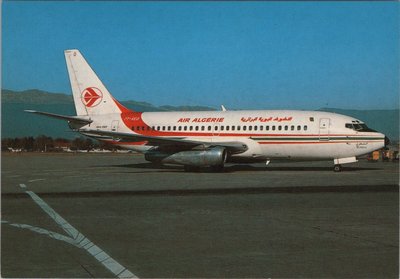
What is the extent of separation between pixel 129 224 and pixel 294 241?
3097 mm

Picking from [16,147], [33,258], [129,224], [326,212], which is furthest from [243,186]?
A: [16,147]

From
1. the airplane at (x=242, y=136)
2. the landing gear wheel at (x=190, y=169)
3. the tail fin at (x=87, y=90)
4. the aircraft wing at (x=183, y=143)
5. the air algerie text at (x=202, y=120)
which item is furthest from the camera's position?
the tail fin at (x=87, y=90)

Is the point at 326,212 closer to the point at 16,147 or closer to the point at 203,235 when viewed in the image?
the point at 203,235

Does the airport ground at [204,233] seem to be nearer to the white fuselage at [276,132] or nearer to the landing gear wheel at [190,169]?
the white fuselage at [276,132]

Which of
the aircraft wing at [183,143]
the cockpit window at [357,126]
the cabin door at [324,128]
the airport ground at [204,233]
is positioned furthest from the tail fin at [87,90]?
the airport ground at [204,233]

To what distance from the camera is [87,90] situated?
31594 mm

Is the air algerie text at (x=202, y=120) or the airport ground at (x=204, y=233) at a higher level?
the air algerie text at (x=202, y=120)

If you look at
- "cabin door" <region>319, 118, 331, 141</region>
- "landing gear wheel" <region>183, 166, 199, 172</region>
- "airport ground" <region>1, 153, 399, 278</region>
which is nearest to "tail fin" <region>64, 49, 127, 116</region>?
"landing gear wheel" <region>183, 166, 199, 172</region>

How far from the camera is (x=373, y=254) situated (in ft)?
21.8

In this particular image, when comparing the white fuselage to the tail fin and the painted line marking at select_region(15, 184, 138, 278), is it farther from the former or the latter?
the painted line marking at select_region(15, 184, 138, 278)

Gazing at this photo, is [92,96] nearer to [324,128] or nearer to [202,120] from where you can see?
[202,120]

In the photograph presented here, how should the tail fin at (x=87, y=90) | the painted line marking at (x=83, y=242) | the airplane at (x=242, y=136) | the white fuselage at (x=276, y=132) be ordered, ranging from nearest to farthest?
the painted line marking at (x=83, y=242), the white fuselage at (x=276, y=132), the airplane at (x=242, y=136), the tail fin at (x=87, y=90)

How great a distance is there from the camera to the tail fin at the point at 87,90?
31453mm

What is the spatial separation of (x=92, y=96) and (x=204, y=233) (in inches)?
962
